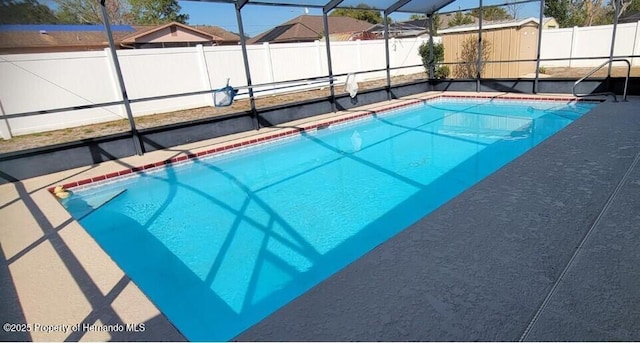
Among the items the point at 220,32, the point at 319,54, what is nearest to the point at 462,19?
the point at 319,54

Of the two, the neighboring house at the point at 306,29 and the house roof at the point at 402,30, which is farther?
the neighboring house at the point at 306,29

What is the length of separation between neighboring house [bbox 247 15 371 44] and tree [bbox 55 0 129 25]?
24.3 feet

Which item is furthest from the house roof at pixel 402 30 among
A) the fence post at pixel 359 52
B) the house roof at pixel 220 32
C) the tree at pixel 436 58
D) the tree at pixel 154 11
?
the tree at pixel 154 11

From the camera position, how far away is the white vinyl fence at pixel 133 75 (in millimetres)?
8227

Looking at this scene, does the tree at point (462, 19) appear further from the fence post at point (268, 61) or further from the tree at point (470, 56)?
the fence post at point (268, 61)

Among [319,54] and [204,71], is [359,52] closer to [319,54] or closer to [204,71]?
[319,54]

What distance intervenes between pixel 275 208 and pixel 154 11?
1030 inches

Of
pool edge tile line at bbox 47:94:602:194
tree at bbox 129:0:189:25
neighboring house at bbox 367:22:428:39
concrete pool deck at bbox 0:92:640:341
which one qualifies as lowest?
pool edge tile line at bbox 47:94:602:194

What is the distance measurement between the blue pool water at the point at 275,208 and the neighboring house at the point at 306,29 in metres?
15.8

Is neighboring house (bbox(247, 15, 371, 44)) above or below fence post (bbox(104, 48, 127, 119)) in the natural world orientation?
above

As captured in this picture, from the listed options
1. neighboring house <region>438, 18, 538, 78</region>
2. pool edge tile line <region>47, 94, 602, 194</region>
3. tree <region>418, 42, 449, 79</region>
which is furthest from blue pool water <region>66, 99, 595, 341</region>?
neighboring house <region>438, 18, 538, 78</region>

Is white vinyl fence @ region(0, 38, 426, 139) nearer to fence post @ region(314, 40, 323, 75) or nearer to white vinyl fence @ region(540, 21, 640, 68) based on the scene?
fence post @ region(314, 40, 323, 75)

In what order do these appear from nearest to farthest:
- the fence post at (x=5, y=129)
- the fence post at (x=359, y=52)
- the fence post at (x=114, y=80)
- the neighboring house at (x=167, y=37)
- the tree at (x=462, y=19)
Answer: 1. the fence post at (x=5, y=129)
2. the fence post at (x=114, y=80)
3. the fence post at (x=359, y=52)
4. the neighboring house at (x=167, y=37)
5. the tree at (x=462, y=19)

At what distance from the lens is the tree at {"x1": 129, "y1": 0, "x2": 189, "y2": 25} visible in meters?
24.4
